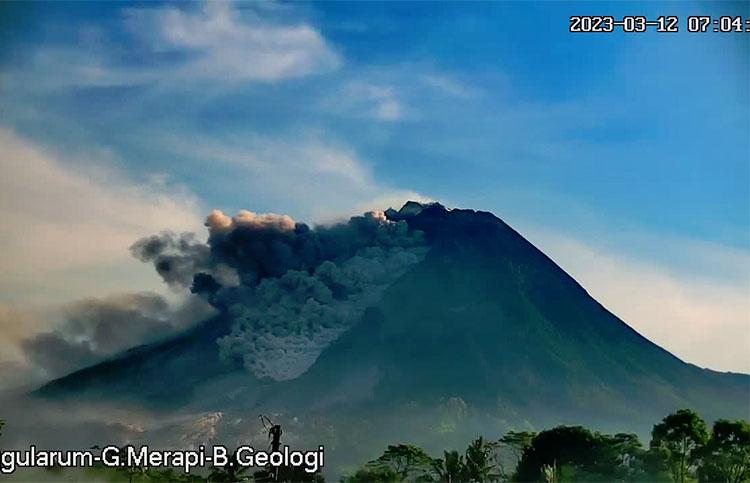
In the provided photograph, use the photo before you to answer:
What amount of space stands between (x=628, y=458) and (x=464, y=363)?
2806 centimetres

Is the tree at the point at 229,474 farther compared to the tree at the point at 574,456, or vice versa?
the tree at the point at 574,456

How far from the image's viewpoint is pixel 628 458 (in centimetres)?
2053

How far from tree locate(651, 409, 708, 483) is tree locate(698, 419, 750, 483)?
225 millimetres

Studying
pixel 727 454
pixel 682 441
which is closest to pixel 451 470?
pixel 682 441

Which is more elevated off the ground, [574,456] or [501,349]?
[501,349]

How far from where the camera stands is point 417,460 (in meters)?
23.0

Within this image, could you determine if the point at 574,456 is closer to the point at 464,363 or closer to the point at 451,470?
the point at 451,470

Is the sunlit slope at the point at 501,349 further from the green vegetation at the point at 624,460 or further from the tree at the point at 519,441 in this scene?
the green vegetation at the point at 624,460

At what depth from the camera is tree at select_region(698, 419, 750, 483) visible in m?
18.9

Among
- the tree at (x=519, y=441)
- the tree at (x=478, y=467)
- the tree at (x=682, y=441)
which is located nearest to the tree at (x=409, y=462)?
the tree at (x=478, y=467)

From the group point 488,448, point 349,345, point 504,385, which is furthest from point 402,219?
point 488,448

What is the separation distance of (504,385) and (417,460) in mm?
24613

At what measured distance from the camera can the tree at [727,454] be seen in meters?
18.9

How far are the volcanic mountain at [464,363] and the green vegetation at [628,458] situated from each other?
20863 millimetres
